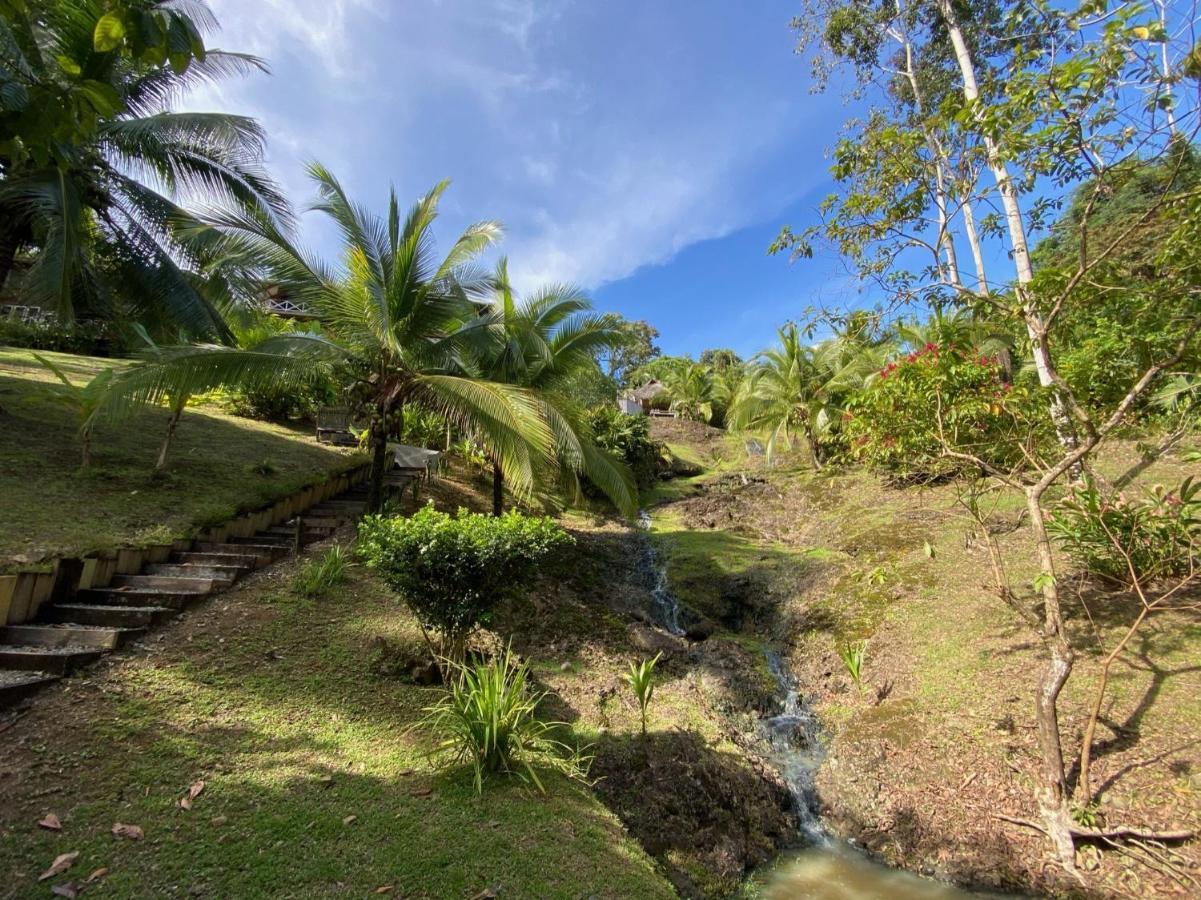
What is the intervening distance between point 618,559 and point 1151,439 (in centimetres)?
1074

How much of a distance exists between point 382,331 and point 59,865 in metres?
6.57

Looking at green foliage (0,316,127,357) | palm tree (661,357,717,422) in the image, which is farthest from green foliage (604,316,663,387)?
green foliage (0,316,127,357)

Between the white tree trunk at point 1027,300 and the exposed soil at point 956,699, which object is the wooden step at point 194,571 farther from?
the white tree trunk at point 1027,300

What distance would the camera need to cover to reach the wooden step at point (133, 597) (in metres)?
5.10

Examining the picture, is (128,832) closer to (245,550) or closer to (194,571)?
(194,571)

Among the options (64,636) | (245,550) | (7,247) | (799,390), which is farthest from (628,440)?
(64,636)

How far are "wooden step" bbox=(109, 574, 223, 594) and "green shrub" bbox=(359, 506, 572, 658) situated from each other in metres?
1.91

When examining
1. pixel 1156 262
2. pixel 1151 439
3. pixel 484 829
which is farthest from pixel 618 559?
pixel 1151 439

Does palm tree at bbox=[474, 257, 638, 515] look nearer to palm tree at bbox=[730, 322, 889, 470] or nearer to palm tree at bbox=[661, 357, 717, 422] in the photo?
palm tree at bbox=[730, 322, 889, 470]

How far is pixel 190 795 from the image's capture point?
3354 mm

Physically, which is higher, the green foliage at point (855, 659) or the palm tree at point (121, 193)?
the palm tree at point (121, 193)

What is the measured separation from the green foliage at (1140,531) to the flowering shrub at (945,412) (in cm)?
103

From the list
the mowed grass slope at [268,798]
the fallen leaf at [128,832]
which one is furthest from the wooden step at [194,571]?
the fallen leaf at [128,832]

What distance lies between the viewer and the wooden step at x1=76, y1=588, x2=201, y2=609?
5.10m
